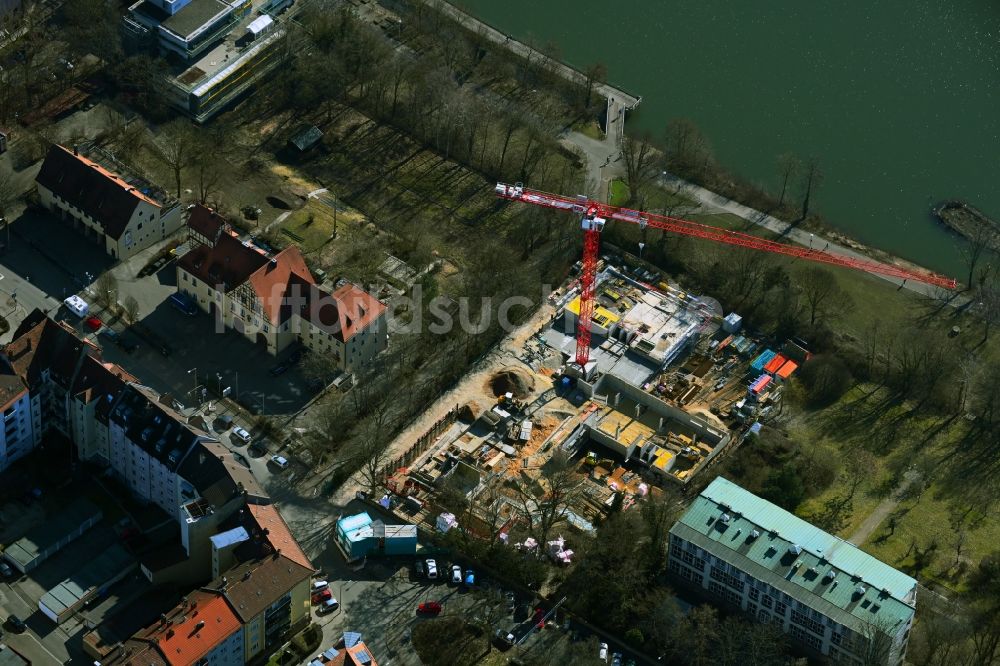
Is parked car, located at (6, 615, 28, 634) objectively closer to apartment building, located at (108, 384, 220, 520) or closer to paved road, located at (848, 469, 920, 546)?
apartment building, located at (108, 384, 220, 520)

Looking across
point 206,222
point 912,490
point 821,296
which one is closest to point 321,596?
point 206,222

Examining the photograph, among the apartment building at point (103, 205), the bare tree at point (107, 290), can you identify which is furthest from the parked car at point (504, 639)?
the apartment building at point (103, 205)

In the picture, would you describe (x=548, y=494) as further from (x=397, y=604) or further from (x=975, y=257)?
(x=975, y=257)

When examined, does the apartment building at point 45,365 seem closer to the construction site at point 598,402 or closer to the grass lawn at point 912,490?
the construction site at point 598,402

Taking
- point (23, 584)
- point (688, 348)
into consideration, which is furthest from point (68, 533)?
point (688, 348)

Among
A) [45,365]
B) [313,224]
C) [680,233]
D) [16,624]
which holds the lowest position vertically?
[16,624]

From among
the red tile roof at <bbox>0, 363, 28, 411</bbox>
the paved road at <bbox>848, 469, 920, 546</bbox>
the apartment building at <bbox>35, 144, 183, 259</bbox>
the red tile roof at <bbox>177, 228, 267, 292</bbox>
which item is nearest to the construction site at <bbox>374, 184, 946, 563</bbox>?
the paved road at <bbox>848, 469, 920, 546</bbox>
